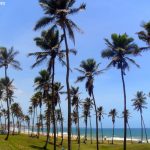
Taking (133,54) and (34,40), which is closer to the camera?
(133,54)

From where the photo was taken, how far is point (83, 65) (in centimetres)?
7344

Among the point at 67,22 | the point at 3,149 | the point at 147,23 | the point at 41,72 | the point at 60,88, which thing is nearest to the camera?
the point at 67,22

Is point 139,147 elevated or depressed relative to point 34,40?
depressed

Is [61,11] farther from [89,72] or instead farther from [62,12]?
[89,72]

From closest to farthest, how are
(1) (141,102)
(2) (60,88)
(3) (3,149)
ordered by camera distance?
1. (3) (3,149)
2. (2) (60,88)
3. (1) (141,102)

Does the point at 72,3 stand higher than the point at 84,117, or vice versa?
the point at 72,3

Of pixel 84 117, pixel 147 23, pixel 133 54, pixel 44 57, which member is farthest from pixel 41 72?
pixel 84 117

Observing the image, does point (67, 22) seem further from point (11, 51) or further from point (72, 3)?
point (11, 51)

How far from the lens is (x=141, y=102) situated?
436 ft

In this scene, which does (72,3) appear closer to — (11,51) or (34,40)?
(34,40)

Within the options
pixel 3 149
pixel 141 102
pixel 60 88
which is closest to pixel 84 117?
pixel 141 102

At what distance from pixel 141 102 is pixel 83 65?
211ft

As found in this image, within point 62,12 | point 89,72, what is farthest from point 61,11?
point 89,72

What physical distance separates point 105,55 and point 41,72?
28884mm
